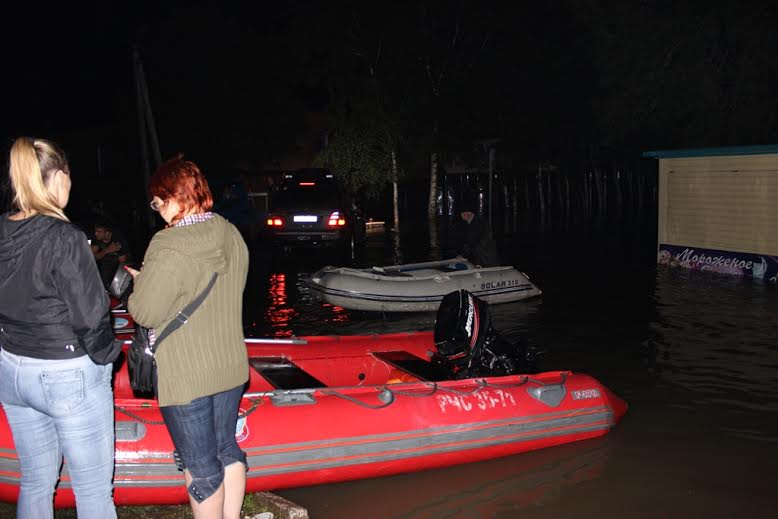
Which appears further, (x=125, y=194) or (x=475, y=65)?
(x=475, y=65)

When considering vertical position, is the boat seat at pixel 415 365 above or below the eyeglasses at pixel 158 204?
below

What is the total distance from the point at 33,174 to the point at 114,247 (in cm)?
621

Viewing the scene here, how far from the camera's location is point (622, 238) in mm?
24516

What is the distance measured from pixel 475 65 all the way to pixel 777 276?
20.1 meters

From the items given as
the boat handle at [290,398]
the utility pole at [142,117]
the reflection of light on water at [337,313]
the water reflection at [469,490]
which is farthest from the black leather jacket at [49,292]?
the utility pole at [142,117]

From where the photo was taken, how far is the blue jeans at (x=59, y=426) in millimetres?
3232

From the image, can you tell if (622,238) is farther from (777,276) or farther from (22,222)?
(22,222)

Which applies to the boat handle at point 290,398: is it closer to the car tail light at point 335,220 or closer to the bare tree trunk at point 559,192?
the car tail light at point 335,220

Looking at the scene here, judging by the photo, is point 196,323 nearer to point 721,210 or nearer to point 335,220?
point 335,220

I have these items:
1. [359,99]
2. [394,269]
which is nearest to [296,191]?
[394,269]

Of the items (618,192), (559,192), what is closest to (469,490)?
(559,192)

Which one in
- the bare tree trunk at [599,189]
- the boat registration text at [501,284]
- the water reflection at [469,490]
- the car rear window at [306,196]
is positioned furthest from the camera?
the bare tree trunk at [599,189]

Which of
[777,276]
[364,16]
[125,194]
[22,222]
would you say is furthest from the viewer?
[364,16]

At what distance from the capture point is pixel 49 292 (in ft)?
10.5
